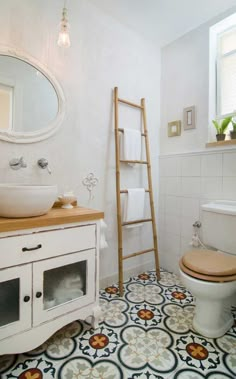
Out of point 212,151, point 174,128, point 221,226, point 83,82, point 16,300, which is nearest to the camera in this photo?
point 16,300

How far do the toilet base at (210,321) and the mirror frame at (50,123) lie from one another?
151 centimetres

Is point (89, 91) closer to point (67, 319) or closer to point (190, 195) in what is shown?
point (190, 195)

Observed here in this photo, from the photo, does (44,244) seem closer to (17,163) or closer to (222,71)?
(17,163)

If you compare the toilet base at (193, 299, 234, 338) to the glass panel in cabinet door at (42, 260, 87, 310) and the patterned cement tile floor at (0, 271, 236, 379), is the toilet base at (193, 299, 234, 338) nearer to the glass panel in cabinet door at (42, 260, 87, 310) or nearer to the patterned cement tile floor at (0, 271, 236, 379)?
the patterned cement tile floor at (0, 271, 236, 379)

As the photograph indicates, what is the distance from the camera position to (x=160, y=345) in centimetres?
121

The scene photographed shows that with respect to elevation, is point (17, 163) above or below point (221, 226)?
above

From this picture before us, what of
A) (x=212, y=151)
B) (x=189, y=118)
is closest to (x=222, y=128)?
(x=212, y=151)

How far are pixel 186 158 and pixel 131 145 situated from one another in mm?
546

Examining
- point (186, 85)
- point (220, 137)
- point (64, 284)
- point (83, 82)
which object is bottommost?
point (64, 284)

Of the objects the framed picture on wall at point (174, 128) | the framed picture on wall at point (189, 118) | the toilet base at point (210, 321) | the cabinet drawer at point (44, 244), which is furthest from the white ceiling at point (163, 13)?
the toilet base at point (210, 321)

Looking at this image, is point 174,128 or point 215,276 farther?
point 174,128

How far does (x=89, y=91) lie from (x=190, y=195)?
1.26m

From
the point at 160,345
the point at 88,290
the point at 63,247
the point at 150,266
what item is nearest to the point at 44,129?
the point at 63,247

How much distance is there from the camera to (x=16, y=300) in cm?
104
